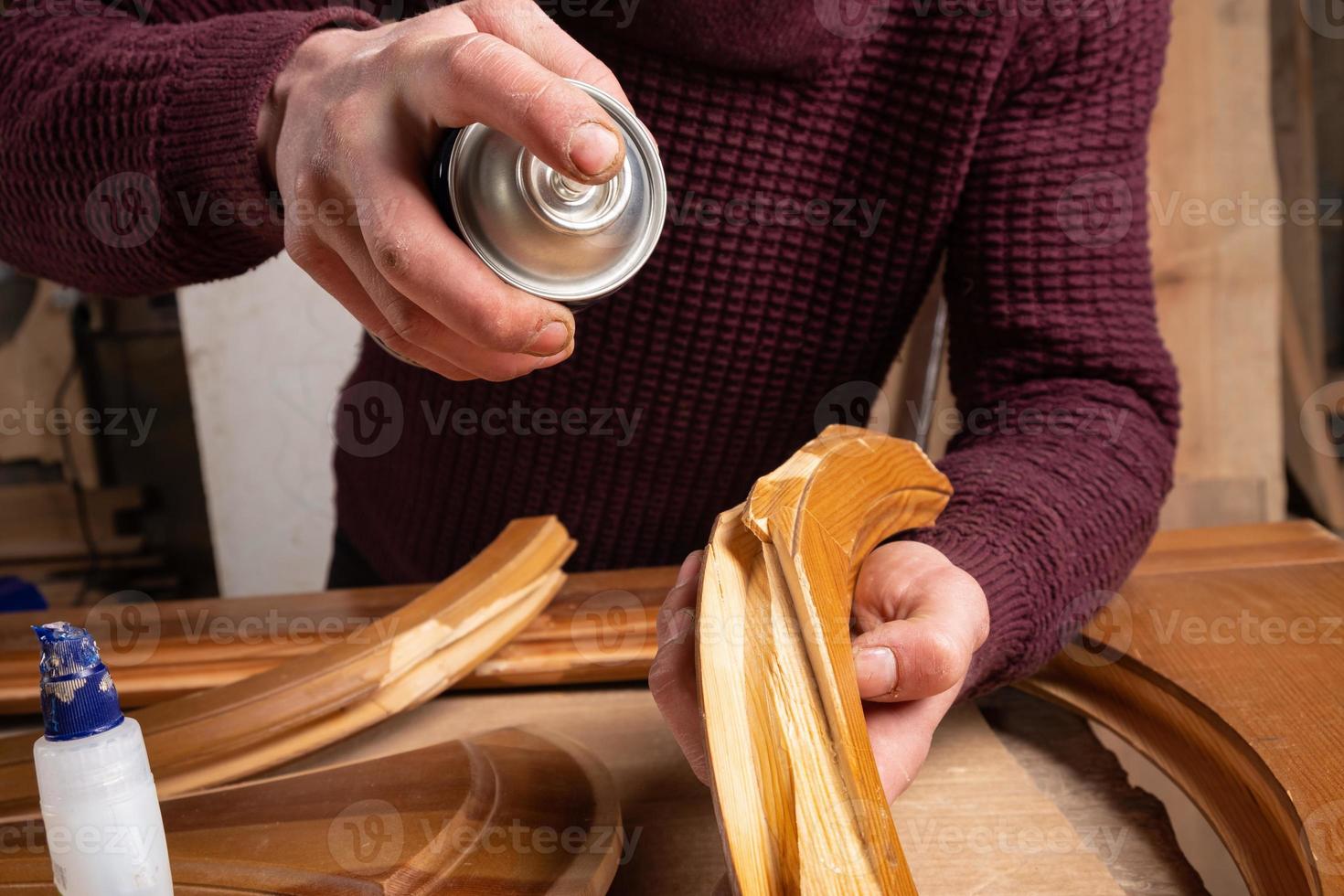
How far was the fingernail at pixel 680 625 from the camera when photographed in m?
0.40

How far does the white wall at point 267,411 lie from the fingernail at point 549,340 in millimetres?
1266

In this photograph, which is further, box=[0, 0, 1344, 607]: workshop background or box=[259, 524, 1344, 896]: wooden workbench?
box=[0, 0, 1344, 607]: workshop background

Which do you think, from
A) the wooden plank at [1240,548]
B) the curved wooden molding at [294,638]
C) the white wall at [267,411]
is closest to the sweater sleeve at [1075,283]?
the wooden plank at [1240,548]

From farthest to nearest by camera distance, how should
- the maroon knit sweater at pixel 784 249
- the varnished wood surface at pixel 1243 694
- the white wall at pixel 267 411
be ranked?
the white wall at pixel 267 411, the maroon knit sweater at pixel 784 249, the varnished wood surface at pixel 1243 694

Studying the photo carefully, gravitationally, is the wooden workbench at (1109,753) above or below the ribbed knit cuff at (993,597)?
below

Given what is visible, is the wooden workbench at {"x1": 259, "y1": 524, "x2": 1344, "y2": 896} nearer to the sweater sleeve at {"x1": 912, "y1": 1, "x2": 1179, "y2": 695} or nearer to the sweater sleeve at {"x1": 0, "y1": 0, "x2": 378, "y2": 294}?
the sweater sleeve at {"x1": 912, "y1": 1, "x2": 1179, "y2": 695}

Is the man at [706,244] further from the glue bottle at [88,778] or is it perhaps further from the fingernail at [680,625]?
the glue bottle at [88,778]

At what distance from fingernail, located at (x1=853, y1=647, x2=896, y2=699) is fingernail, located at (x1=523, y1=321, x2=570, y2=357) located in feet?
0.57

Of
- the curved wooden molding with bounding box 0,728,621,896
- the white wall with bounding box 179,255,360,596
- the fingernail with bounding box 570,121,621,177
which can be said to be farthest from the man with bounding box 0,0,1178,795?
the white wall with bounding box 179,255,360,596

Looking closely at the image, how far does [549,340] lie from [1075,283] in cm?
45

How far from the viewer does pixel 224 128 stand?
498mm

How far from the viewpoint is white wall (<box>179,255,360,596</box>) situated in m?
1.59

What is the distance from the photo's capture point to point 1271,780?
451 mm

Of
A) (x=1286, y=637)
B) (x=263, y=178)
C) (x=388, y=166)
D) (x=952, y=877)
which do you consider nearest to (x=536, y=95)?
(x=388, y=166)
